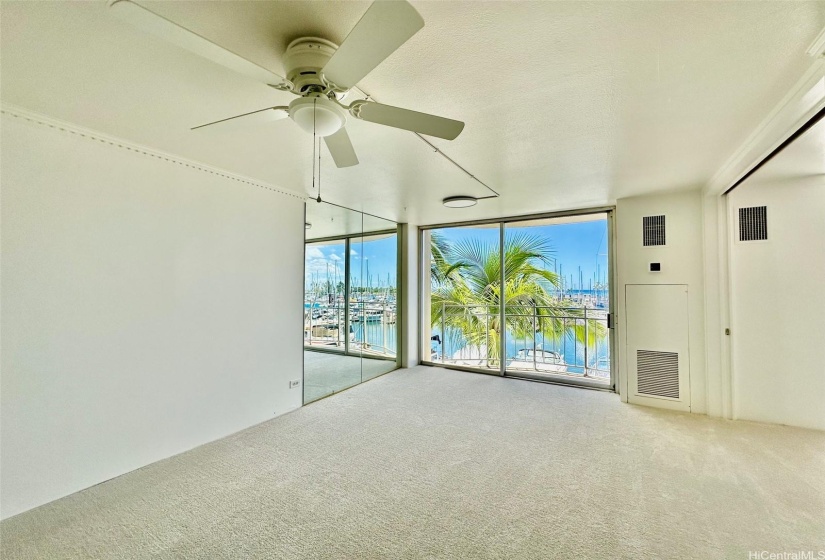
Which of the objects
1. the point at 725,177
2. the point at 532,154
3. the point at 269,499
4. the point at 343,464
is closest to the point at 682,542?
the point at 343,464

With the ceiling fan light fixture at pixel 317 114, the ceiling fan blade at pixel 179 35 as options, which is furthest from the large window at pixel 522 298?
the ceiling fan blade at pixel 179 35

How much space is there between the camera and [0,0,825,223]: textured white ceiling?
122 centimetres

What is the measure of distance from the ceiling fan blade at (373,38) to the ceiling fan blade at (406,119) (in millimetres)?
156

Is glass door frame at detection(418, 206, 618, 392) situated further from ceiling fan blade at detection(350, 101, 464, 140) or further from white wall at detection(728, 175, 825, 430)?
ceiling fan blade at detection(350, 101, 464, 140)

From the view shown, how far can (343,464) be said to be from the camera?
8.29 feet

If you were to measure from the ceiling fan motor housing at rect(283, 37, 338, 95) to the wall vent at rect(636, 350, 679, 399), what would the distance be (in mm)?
4276

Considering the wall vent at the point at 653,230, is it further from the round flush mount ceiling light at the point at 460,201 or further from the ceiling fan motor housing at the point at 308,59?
the ceiling fan motor housing at the point at 308,59

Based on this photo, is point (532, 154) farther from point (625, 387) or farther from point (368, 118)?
point (625, 387)

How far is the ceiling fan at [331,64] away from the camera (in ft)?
3.13

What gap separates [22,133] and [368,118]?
2.21 meters

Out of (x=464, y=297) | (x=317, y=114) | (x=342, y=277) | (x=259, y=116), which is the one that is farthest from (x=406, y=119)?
(x=464, y=297)

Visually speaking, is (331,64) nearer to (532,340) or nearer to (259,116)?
(259,116)

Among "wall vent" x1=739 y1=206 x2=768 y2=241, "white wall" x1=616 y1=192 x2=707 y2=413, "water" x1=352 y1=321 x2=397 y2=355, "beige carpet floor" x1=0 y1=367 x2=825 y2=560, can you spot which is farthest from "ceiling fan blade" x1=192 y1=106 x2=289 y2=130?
"wall vent" x1=739 y1=206 x2=768 y2=241

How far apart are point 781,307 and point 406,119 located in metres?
4.09
